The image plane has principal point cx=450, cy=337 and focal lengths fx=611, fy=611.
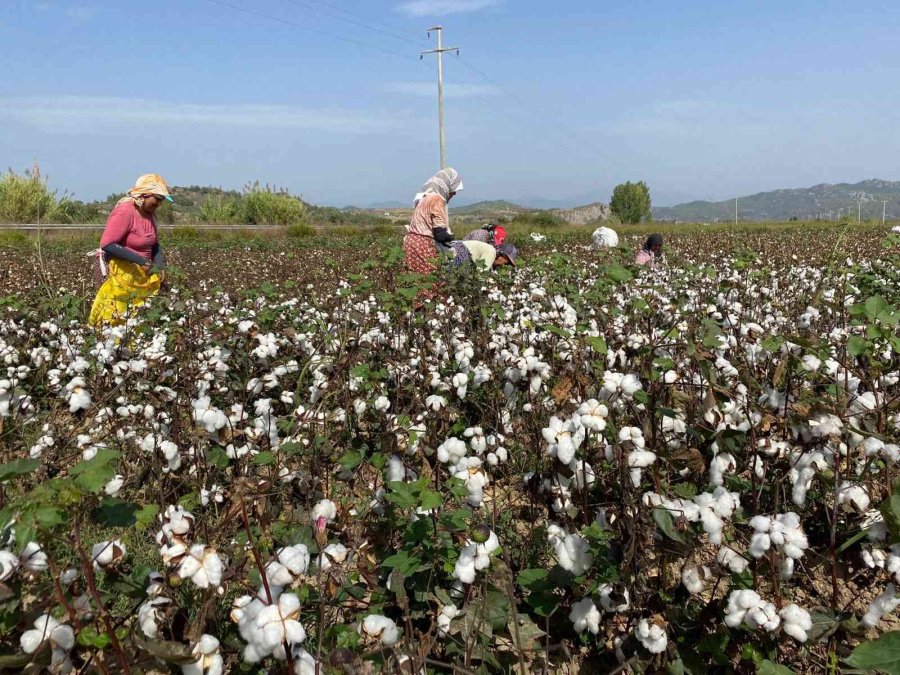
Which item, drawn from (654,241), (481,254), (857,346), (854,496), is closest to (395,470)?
(854,496)

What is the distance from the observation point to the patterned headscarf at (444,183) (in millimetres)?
6633

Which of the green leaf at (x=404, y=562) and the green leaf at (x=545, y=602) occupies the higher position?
the green leaf at (x=404, y=562)

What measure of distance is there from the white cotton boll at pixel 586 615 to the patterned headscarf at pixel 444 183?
18.1ft

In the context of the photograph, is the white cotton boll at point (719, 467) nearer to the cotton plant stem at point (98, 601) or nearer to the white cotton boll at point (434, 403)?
the white cotton boll at point (434, 403)

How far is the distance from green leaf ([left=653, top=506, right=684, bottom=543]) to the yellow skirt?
4.37 meters

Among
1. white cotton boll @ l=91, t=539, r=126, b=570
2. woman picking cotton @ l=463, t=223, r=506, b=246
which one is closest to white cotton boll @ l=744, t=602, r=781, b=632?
white cotton boll @ l=91, t=539, r=126, b=570

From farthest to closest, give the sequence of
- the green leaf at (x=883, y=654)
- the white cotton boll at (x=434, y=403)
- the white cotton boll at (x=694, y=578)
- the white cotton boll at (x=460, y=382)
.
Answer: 1. the white cotton boll at (x=460, y=382)
2. the white cotton boll at (x=434, y=403)
3. the white cotton boll at (x=694, y=578)
4. the green leaf at (x=883, y=654)

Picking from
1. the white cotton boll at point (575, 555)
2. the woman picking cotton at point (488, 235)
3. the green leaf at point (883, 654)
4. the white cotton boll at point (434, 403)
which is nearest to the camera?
the green leaf at point (883, 654)

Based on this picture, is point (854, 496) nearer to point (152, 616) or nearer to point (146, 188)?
point (152, 616)

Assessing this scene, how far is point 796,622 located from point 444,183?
5853 millimetres

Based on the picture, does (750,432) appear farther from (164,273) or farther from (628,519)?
(164,273)

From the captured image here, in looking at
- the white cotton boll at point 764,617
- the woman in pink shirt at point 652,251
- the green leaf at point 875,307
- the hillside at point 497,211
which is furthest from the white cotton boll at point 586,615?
the hillside at point 497,211

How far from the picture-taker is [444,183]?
6660mm

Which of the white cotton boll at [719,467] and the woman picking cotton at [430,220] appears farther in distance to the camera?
the woman picking cotton at [430,220]
